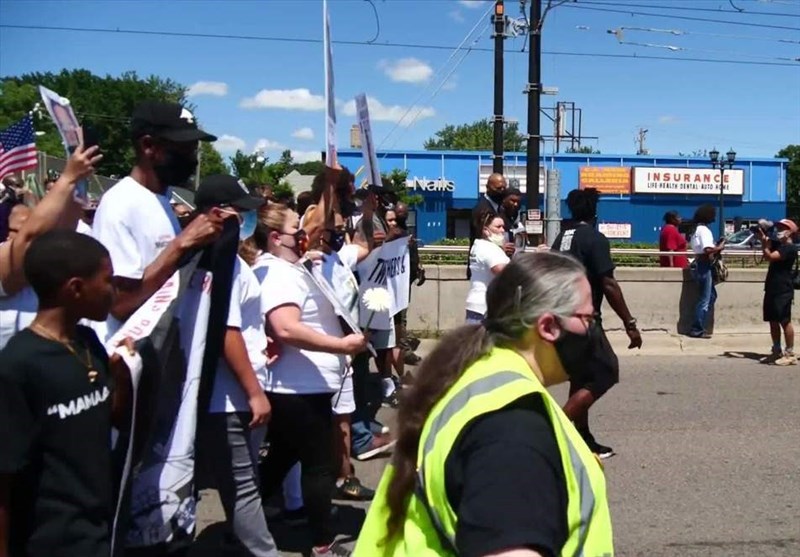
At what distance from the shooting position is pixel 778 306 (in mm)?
9977

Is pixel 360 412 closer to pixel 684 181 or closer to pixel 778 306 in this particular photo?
pixel 778 306

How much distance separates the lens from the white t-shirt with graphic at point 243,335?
3602mm

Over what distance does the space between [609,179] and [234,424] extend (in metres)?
41.5

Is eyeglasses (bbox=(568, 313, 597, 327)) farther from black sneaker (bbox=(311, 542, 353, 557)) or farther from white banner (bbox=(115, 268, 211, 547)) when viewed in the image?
black sneaker (bbox=(311, 542, 353, 557))

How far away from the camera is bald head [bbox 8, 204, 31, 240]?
3869 millimetres

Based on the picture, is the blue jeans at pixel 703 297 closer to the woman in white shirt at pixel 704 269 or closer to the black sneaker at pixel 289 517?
the woman in white shirt at pixel 704 269

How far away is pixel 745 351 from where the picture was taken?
1105 centimetres

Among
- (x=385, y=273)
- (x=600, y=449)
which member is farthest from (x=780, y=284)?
(x=385, y=273)

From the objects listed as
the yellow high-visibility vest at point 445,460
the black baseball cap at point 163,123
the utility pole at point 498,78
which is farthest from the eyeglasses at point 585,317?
the utility pole at point 498,78

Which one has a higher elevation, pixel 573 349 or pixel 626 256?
pixel 573 349

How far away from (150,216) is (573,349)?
195 cm

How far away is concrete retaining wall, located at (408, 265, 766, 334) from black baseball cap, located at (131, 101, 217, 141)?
25.6ft

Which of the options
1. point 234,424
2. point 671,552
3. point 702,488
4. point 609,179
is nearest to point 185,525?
point 234,424

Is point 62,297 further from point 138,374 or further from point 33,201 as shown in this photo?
point 33,201
